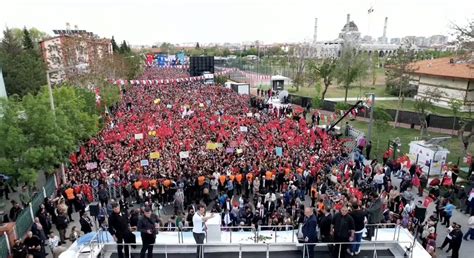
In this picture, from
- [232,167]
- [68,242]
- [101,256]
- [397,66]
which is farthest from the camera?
[397,66]

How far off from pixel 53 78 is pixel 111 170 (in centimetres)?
2643

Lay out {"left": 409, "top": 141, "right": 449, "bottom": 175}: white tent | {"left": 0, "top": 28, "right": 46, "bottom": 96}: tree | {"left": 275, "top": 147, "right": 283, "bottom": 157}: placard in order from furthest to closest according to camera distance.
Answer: {"left": 0, "top": 28, "right": 46, "bottom": 96}: tree < {"left": 275, "top": 147, "right": 283, "bottom": 157}: placard < {"left": 409, "top": 141, "right": 449, "bottom": 175}: white tent

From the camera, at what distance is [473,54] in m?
23.8

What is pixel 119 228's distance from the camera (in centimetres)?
946

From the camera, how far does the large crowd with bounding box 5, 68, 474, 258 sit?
458 inches

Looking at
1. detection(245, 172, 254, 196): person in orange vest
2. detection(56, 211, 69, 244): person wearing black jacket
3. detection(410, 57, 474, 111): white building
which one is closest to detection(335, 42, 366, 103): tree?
detection(410, 57, 474, 111): white building

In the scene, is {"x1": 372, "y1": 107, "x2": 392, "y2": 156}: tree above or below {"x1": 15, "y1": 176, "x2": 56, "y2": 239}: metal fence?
above

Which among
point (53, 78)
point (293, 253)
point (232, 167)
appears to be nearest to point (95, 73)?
point (53, 78)

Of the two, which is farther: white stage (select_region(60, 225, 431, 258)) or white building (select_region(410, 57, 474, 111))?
white building (select_region(410, 57, 474, 111))

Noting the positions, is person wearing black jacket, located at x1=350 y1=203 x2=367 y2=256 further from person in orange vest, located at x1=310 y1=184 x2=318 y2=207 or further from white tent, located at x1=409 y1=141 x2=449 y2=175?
white tent, located at x1=409 y1=141 x2=449 y2=175

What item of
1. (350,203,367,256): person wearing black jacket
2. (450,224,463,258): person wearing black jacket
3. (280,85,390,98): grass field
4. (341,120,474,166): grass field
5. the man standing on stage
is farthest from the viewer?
(280,85,390,98): grass field

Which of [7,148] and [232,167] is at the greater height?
[7,148]

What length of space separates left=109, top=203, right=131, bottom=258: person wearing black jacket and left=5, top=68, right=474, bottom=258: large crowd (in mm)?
31

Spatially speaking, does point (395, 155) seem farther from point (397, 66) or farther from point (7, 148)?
point (7, 148)
